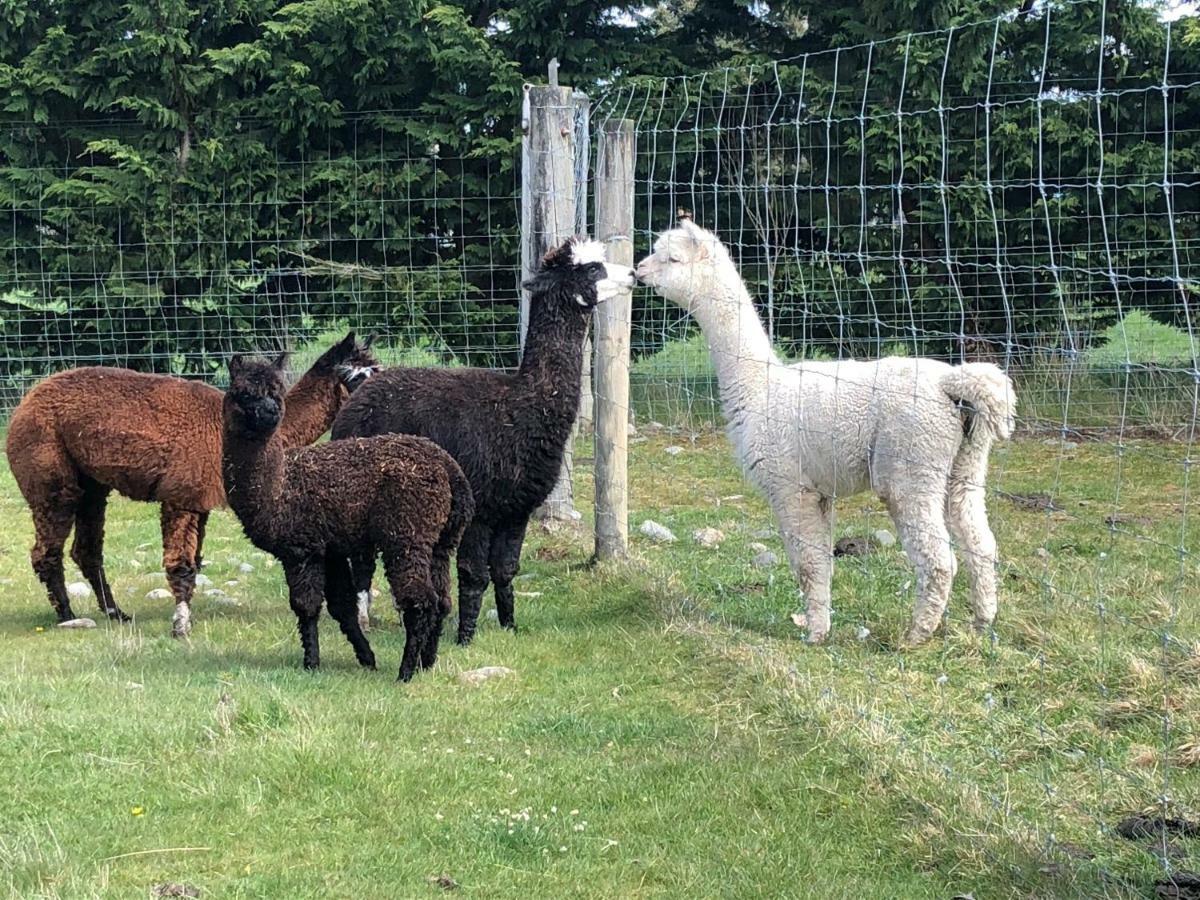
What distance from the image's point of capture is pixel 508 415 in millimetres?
6496

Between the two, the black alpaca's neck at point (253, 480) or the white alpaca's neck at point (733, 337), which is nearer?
the black alpaca's neck at point (253, 480)

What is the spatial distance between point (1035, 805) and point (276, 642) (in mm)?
3923

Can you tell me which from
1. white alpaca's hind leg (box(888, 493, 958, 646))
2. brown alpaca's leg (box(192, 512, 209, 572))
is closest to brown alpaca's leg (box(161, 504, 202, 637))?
brown alpaca's leg (box(192, 512, 209, 572))

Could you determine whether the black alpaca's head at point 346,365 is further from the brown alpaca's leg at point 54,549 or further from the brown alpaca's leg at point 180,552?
the brown alpaca's leg at point 54,549

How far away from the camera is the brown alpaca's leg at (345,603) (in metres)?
5.77

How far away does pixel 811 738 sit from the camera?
4.55 metres

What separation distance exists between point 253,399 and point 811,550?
9.14 feet

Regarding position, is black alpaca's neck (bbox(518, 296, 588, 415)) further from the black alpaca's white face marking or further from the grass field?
the grass field

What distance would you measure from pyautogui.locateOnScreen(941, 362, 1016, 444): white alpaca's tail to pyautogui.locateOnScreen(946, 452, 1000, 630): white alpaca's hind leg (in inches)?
8.6

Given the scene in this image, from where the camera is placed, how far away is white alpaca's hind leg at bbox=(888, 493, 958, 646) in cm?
588

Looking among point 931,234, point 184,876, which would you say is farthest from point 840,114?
point 184,876

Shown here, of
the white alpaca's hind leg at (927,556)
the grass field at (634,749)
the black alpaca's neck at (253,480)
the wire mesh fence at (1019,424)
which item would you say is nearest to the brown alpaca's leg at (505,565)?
the grass field at (634,749)

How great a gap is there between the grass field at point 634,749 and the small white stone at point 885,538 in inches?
32.0

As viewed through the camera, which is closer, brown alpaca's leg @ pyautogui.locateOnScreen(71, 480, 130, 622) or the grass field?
the grass field
